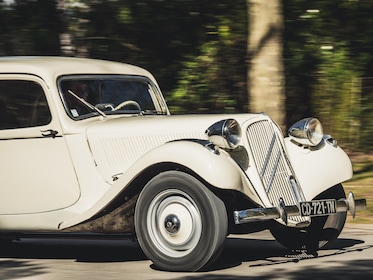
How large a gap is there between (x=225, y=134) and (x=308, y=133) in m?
1.25

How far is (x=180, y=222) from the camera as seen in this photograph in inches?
261

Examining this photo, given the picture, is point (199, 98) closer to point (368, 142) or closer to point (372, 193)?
point (368, 142)

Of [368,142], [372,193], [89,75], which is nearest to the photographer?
[89,75]

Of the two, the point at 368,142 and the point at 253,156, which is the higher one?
the point at 253,156

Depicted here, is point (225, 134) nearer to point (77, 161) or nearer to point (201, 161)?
point (201, 161)

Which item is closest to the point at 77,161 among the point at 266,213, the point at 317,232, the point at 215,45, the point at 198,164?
the point at 198,164

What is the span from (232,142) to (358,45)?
27.3ft

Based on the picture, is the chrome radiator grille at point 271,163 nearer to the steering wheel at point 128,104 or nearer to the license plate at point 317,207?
the license plate at point 317,207

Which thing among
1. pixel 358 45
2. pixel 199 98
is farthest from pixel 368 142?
pixel 199 98

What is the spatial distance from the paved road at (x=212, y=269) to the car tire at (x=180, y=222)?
0.13 m

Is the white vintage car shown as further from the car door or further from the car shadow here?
the car shadow

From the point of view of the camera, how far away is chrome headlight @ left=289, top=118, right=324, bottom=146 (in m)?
7.69

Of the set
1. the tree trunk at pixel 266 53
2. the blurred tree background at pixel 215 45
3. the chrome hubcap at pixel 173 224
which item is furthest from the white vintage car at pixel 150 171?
the blurred tree background at pixel 215 45

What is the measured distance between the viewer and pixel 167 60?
15.1 m
